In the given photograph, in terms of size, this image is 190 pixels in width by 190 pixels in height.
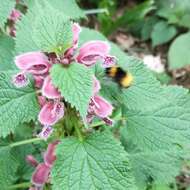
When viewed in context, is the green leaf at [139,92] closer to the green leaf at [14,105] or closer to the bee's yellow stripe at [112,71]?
the bee's yellow stripe at [112,71]

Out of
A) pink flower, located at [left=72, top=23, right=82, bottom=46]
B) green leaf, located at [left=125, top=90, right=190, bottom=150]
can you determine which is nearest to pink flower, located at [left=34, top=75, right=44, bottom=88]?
pink flower, located at [left=72, top=23, right=82, bottom=46]

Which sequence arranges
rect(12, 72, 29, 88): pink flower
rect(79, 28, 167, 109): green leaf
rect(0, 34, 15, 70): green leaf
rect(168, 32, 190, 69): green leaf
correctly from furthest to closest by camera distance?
rect(168, 32, 190, 69): green leaf
rect(0, 34, 15, 70): green leaf
rect(79, 28, 167, 109): green leaf
rect(12, 72, 29, 88): pink flower

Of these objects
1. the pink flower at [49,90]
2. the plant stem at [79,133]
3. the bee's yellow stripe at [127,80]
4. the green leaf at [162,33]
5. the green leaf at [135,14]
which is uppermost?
the green leaf at [135,14]

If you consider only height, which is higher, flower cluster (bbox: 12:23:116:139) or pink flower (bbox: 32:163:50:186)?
flower cluster (bbox: 12:23:116:139)

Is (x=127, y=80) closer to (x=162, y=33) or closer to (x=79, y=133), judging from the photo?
(x=79, y=133)

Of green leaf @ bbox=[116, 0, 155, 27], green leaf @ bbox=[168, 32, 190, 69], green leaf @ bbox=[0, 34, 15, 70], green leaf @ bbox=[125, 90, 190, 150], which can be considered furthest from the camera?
green leaf @ bbox=[116, 0, 155, 27]

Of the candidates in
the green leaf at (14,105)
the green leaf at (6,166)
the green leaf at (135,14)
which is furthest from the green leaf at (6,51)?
the green leaf at (135,14)

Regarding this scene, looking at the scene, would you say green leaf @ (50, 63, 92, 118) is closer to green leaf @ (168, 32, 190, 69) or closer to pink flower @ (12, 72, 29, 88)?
pink flower @ (12, 72, 29, 88)

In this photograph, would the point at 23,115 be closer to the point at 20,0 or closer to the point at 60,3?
the point at 60,3
